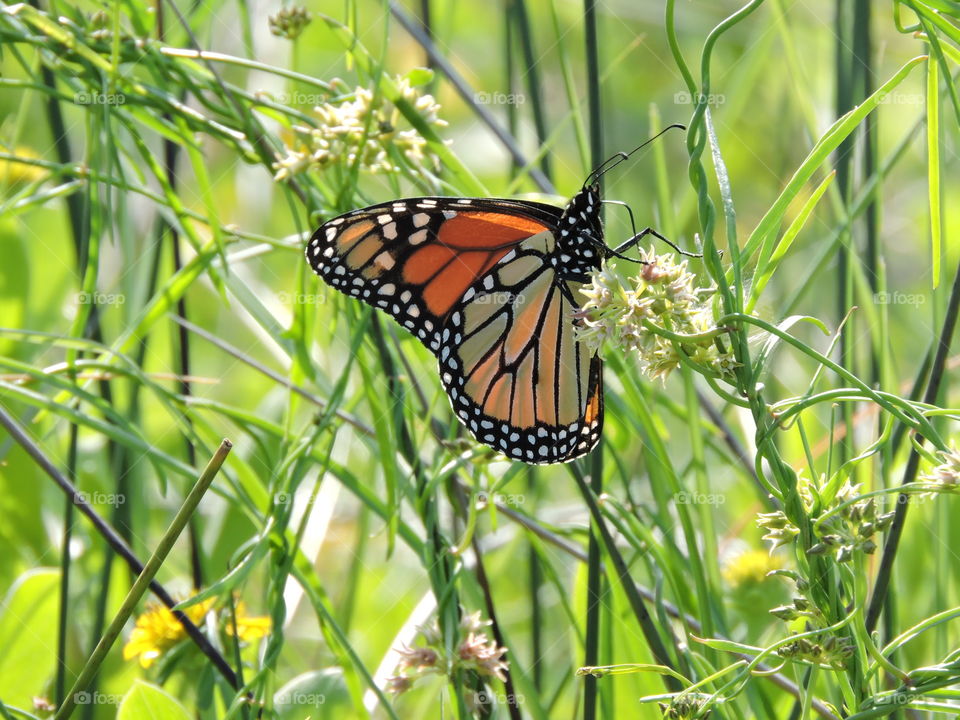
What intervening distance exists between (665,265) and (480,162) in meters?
2.74

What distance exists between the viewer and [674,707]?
0.63 m

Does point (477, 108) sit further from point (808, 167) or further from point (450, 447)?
point (808, 167)

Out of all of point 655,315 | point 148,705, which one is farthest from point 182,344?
point 655,315

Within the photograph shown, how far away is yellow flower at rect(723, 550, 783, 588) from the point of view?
60.6 inches

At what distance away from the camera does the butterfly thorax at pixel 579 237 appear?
3.74 ft

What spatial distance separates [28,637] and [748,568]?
3.78 feet

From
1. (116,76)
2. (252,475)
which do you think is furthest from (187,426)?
(116,76)

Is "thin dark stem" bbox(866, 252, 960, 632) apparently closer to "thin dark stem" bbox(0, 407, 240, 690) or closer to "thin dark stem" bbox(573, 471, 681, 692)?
"thin dark stem" bbox(573, 471, 681, 692)

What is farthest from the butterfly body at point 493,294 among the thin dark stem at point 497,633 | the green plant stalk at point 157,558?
the green plant stalk at point 157,558

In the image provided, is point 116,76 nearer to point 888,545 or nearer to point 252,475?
point 252,475

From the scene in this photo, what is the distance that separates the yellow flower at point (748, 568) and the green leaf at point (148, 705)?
37.6 inches

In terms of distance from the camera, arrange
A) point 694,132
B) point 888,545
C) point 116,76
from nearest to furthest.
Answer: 1. point 694,132
2. point 888,545
3. point 116,76

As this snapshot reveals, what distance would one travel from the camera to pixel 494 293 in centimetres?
140

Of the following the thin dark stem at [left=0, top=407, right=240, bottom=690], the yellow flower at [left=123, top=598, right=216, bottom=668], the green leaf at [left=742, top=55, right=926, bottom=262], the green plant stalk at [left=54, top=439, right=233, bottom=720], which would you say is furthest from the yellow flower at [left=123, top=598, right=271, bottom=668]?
the green leaf at [left=742, top=55, right=926, bottom=262]
